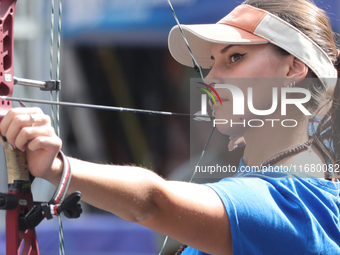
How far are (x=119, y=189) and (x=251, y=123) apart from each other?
18.9 inches

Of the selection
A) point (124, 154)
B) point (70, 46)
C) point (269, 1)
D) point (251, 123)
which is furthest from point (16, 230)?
point (70, 46)

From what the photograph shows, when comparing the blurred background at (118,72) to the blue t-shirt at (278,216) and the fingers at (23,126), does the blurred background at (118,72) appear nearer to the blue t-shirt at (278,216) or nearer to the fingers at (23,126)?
the blue t-shirt at (278,216)

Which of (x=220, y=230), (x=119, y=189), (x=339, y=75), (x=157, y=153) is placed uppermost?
(x=339, y=75)

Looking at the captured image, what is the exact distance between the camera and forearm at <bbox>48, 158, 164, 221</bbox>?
56cm

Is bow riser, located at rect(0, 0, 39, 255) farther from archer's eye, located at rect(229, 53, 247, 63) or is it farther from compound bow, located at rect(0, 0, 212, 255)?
archer's eye, located at rect(229, 53, 247, 63)

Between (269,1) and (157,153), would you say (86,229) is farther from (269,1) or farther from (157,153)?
(269,1)

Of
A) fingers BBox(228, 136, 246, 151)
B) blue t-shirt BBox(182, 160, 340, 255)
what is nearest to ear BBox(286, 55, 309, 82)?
blue t-shirt BBox(182, 160, 340, 255)

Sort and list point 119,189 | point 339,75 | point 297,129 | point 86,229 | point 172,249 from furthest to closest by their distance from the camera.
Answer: point 86,229 → point 172,249 → point 339,75 → point 297,129 → point 119,189

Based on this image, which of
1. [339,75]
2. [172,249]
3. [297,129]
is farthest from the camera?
[172,249]

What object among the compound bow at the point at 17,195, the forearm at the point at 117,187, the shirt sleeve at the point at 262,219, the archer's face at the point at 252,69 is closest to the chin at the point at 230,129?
the archer's face at the point at 252,69

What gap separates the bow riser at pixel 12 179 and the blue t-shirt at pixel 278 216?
13.4 inches

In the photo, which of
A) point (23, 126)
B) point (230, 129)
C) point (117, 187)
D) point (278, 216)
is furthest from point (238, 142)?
point (23, 126)

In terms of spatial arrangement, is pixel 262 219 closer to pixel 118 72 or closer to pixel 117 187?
pixel 117 187

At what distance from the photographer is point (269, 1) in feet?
3.11
